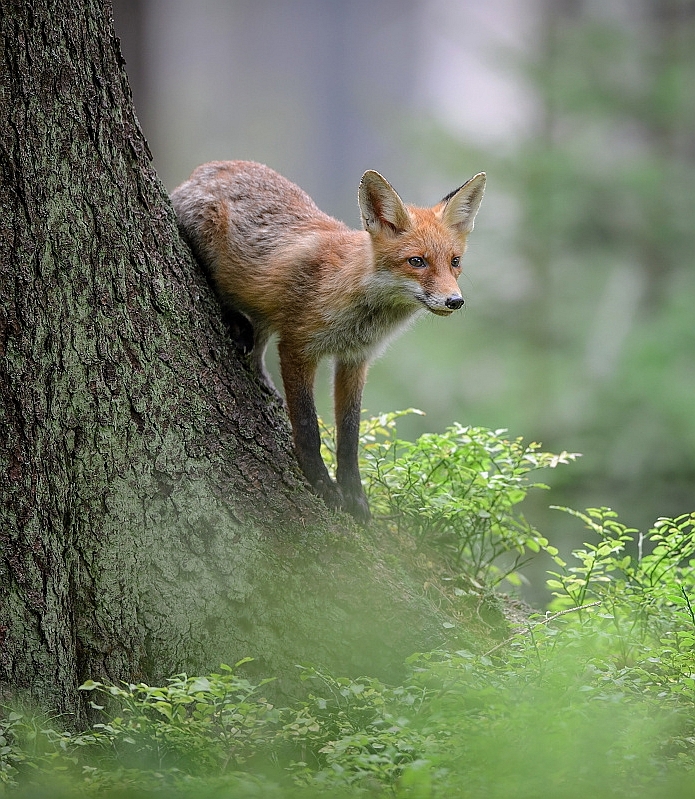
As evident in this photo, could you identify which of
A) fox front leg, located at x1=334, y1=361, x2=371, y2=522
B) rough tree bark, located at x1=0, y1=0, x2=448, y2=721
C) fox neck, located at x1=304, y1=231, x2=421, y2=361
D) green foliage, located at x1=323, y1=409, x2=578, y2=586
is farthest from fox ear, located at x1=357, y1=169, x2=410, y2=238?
rough tree bark, located at x1=0, y1=0, x2=448, y2=721

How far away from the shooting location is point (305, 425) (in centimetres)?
456

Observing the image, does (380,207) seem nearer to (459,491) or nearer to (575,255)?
(459,491)

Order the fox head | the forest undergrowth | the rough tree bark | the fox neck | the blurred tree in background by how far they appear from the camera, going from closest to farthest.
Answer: the forest undergrowth, the rough tree bark, the fox head, the fox neck, the blurred tree in background

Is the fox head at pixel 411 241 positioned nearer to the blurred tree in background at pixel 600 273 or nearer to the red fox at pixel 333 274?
the red fox at pixel 333 274

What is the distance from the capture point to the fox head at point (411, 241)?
15.5ft

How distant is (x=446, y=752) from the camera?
2.90 m

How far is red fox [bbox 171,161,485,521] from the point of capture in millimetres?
4746

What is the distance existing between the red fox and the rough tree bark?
758mm

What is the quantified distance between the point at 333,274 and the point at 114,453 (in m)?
1.90

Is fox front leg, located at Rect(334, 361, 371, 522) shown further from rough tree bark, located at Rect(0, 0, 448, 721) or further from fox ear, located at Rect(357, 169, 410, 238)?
fox ear, located at Rect(357, 169, 410, 238)

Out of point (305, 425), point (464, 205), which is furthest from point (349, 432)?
point (464, 205)

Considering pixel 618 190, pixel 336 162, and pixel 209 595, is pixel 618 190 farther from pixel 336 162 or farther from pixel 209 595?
pixel 336 162

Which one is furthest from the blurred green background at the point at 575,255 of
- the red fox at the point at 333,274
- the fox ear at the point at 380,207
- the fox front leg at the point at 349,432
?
the fox ear at the point at 380,207

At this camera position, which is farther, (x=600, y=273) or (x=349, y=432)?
(x=600, y=273)
